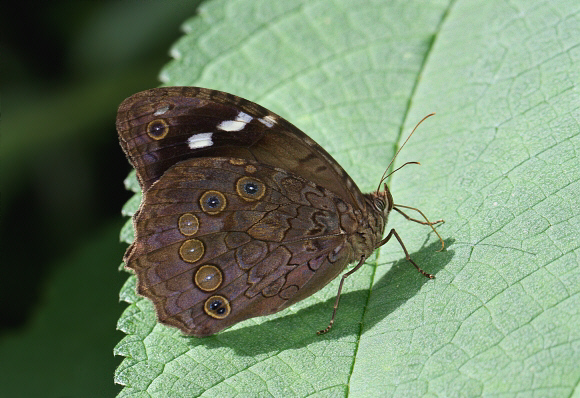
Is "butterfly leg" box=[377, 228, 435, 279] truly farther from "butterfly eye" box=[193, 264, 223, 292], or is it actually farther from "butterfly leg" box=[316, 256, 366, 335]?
"butterfly eye" box=[193, 264, 223, 292]

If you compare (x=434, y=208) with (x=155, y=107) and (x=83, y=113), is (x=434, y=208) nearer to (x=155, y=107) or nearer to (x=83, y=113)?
(x=155, y=107)

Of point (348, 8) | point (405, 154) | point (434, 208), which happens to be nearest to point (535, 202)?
point (434, 208)

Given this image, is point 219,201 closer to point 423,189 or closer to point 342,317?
point 342,317

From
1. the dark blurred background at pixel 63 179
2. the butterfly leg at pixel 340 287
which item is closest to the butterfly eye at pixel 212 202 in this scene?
the butterfly leg at pixel 340 287

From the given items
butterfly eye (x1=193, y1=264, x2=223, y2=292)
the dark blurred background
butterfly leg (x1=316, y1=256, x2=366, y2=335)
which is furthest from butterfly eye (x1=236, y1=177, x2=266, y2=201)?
the dark blurred background

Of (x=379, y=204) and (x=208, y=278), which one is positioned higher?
(x=208, y=278)

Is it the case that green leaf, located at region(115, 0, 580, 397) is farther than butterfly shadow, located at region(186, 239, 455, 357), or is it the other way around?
butterfly shadow, located at region(186, 239, 455, 357)

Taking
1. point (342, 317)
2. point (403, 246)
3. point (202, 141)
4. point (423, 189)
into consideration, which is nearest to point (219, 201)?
point (202, 141)
